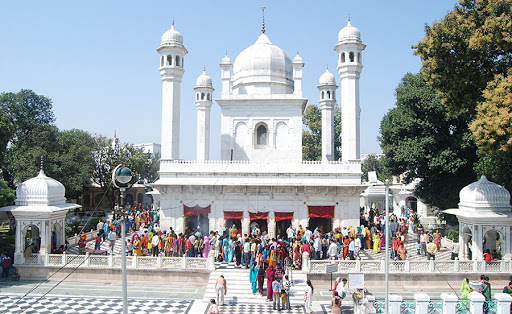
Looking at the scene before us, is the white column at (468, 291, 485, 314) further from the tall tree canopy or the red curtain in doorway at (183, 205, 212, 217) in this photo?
the red curtain in doorway at (183, 205, 212, 217)

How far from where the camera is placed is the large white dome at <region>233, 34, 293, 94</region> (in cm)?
3212

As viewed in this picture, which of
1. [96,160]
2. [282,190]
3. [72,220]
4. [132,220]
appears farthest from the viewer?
[96,160]

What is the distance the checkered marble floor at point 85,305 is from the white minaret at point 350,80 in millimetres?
14459

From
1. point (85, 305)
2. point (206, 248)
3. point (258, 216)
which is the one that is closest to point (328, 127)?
point (258, 216)

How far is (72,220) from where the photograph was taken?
36.2 meters

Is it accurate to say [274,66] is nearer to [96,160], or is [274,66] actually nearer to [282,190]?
[282,190]

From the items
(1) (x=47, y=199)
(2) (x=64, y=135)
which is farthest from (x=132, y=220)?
(2) (x=64, y=135)

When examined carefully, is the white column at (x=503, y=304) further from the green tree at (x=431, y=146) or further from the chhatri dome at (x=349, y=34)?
the chhatri dome at (x=349, y=34)

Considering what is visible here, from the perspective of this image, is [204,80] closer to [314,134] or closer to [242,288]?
[314,134]

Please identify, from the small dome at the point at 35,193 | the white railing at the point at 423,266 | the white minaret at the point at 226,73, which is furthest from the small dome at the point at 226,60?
the white railing at the point at 423,266

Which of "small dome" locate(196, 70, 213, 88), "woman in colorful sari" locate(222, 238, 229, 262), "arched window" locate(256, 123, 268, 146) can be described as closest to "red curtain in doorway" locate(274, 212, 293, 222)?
"woman in colorful sari" locate(222, 238, 229, 262)

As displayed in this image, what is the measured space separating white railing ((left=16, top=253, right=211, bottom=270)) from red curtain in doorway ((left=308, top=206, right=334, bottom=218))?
8217mm

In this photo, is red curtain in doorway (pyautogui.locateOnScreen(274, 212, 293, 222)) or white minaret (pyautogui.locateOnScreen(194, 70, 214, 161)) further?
white minaret (pyautogui.locateOnScreen(194, 70, 214, 161))

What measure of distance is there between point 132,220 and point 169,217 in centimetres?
551
